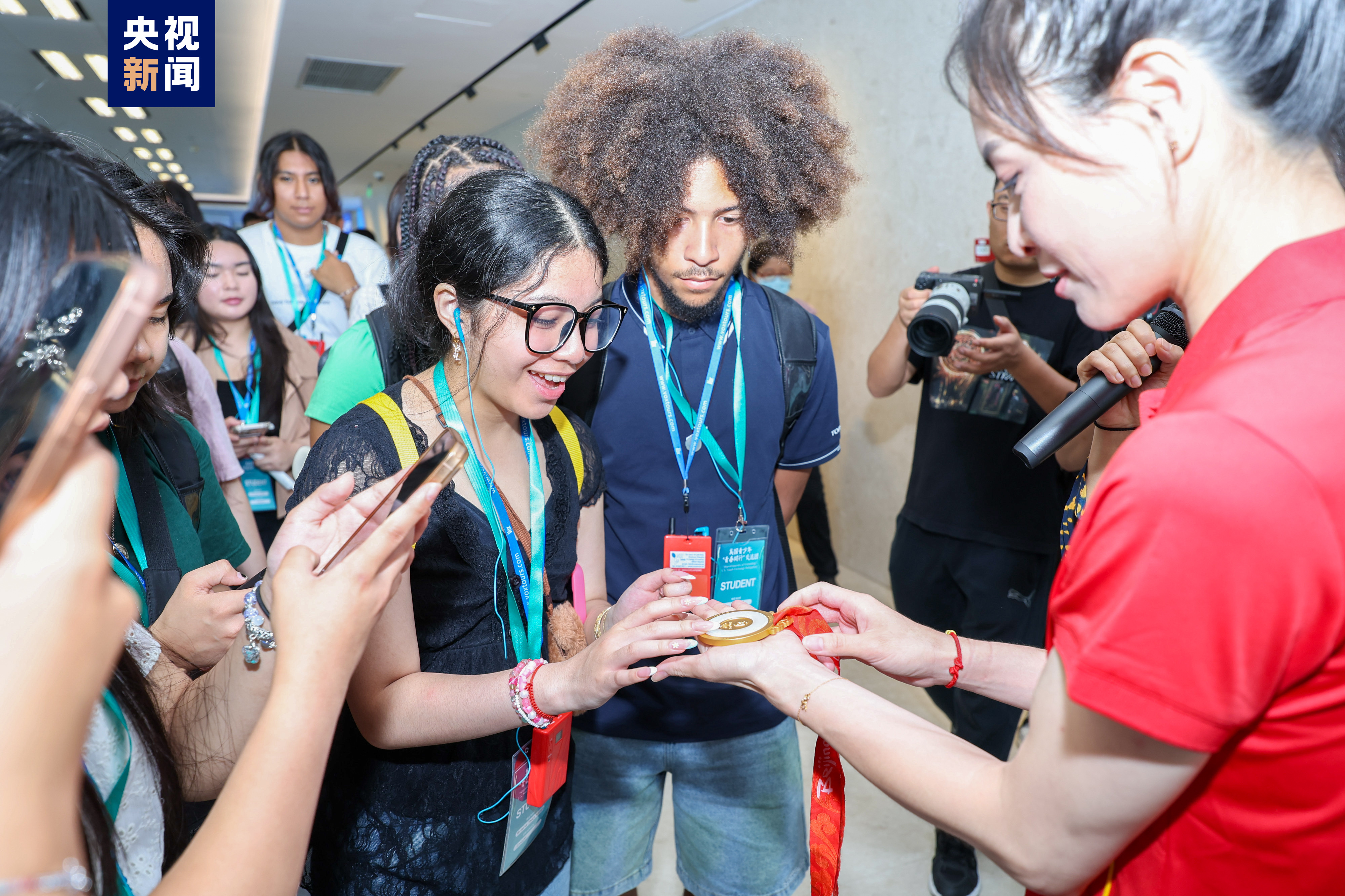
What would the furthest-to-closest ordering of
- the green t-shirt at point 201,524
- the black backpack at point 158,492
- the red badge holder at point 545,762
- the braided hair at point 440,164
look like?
the braided hair at point 440,164 → the green t-shirt at point 201,524 → the black backpack at point 158,492 → the red badge holder at point 545,762

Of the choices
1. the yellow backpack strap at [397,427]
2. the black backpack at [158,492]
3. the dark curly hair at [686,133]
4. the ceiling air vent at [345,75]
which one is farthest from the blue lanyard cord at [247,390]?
the ceiling air vent at [345,75]

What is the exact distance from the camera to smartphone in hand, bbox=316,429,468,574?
0.88 meters

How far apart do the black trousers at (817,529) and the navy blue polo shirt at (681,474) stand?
2.78 meters

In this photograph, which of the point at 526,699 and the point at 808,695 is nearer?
the point at 808,695

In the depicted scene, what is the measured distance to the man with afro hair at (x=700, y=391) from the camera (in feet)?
5.74

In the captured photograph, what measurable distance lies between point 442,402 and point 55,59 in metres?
8.62

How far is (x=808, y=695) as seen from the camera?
3.39 ft

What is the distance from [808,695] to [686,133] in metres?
1.52

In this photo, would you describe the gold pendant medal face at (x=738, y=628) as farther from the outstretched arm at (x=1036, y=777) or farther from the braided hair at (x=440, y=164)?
the braided hair at (x=440, y=164)

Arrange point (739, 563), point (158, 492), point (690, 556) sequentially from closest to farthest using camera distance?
point (158, 492) → point (690, 556) → point (739, 563)

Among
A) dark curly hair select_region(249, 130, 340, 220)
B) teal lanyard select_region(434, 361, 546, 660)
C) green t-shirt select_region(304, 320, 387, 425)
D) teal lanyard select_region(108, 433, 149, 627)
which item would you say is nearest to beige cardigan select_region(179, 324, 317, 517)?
green t-shirt select_region(304, 320, 387, 425)

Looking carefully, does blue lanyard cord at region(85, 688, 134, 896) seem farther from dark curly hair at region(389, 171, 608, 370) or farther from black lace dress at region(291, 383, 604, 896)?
dark curly hair at region(389, 171, 608, 370)

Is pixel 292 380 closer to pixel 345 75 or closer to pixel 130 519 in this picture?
pixel 130 519

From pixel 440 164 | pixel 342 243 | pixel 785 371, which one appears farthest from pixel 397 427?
pixel 342 243
